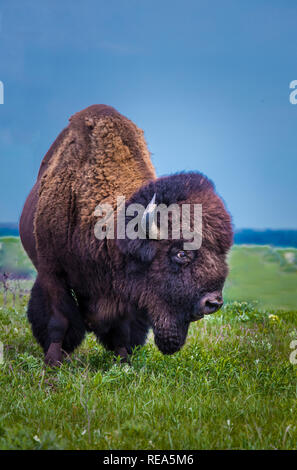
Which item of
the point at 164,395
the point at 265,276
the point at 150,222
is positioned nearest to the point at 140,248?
the point at 150,222

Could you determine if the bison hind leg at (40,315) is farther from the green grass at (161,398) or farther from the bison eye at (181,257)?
the bison eye at (181,257)

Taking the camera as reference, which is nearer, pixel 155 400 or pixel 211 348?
pixel 155 400

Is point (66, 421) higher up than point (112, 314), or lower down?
lower down

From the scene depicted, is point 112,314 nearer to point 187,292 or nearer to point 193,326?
point 187,292

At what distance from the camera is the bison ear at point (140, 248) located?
3.79m

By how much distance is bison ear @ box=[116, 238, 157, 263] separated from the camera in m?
3.79

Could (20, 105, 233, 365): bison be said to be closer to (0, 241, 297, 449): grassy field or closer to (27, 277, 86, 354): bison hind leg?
(27, 277, 86, 354): bison hind leg

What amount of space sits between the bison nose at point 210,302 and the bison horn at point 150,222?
592 mm

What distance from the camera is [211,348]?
4.83 metres

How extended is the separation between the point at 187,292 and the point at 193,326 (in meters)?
2.18

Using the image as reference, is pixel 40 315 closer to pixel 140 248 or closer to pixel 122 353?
pixel 122 353

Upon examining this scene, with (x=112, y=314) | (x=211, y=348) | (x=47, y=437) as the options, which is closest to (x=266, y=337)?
(x=211, y=348)

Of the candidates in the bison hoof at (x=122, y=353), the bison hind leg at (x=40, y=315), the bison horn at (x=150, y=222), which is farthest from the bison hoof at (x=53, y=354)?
the bison horn at (x=150, y=222)
